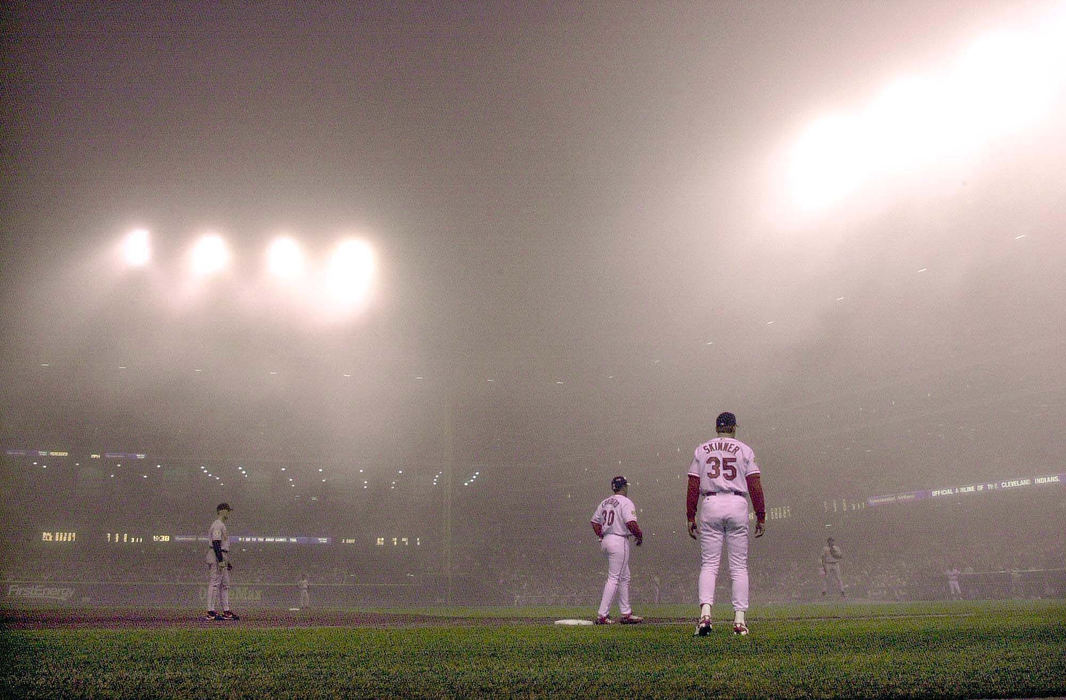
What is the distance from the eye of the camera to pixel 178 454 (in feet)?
141

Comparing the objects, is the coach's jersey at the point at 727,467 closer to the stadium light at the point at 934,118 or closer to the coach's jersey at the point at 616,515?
the coach's jersey at the point at 616,515

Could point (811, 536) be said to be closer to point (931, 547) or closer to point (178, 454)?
point (931, 547)

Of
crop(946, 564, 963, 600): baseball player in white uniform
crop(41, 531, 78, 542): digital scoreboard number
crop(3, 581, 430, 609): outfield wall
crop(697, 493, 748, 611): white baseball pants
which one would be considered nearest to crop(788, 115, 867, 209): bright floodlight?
crop(946, 564, 963, 600): baseball player in white uniform

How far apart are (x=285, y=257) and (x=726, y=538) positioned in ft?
73.2

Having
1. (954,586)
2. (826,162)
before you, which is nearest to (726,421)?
(826,162)

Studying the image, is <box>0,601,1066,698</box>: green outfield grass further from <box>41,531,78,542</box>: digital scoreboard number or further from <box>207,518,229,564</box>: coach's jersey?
<box>41,531,78,542</box>: digital scoreboard number

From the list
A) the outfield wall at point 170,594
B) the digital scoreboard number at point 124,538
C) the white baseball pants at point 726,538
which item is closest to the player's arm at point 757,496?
the white baseball pants at point 726,538

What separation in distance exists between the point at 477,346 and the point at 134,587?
17947 mm

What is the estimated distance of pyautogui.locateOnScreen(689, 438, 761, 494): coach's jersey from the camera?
736cm

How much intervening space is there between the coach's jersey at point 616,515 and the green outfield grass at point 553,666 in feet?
9.92

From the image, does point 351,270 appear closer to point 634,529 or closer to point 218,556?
point 218,556

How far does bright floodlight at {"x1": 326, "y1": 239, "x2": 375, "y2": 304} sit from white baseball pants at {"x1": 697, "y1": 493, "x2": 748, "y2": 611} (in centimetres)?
2095

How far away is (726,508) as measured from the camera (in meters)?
7.29

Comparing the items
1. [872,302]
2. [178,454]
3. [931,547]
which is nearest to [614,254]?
[872,302]
